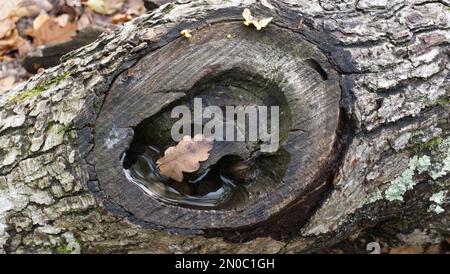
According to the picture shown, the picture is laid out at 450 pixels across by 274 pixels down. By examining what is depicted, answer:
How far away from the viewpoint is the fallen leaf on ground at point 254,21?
211 cm

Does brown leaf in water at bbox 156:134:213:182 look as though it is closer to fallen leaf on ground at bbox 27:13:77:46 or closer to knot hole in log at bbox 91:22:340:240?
knot hole in log at bbox 91:22:340:240

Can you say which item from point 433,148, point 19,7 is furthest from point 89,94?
point 19,7

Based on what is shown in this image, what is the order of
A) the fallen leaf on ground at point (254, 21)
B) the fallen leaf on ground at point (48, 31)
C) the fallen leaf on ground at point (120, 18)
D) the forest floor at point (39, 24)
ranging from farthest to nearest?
1. the fallen leaf on ground at point (120, 18)
2. the fallen leaf on ground at point (48, 31)
3. the forest floor at point (39, 24)
4. the fallen leaf on ground at point (254, 21)

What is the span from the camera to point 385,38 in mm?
2236

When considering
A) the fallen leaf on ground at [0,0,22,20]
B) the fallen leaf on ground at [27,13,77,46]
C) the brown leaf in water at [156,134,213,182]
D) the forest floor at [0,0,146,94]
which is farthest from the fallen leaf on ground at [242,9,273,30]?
the fallen leaf on ground at [0,0,22,20]

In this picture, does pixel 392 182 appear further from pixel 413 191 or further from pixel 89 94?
pixel 89 94

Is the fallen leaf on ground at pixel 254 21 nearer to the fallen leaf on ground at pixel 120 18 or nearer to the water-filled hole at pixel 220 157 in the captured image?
the water-filled hole at pixel 220 157

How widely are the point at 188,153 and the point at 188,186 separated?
21 cm

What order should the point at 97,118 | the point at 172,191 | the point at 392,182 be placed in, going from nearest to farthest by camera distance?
1. the point at 97,118
2. the point at 172,191
3. the point at 392,182

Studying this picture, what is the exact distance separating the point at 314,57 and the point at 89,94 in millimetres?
968

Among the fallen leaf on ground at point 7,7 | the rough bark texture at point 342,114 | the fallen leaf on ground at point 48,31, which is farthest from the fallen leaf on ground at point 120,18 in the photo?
the rough bark texture at point 342,114

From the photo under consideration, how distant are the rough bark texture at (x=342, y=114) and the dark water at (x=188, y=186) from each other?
16 cm

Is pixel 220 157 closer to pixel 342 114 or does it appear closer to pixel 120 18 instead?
pixel 342 114

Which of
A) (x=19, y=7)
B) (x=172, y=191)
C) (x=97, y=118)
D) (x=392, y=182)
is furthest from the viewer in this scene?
(x=19, y=7)
